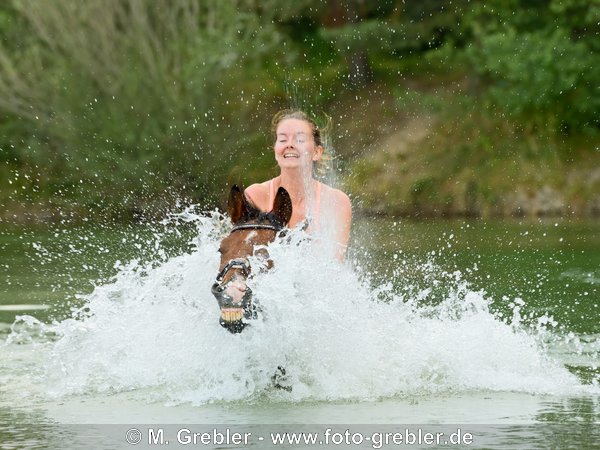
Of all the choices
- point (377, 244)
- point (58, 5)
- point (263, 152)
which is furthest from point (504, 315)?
point (58, 5)

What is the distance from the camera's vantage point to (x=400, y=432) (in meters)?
7.69

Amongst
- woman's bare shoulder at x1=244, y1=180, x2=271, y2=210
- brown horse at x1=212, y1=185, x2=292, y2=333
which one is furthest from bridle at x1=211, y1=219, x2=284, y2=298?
woman's bare shoulder at x1=244, y1=180, x2=271, y2=210

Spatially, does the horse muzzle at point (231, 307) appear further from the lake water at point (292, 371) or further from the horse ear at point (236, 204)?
the horse ear at point (236, 204)

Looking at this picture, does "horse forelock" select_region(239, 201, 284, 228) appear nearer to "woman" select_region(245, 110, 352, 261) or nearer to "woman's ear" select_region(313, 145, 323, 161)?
"woman" select_region(245, 110, 352, 261)

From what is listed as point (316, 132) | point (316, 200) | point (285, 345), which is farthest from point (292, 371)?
point (316, 132)

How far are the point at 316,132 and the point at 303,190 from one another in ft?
1.50

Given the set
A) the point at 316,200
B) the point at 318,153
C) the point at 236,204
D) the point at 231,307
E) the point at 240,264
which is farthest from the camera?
the point at 318,153

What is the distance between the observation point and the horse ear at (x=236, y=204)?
27.4 ft

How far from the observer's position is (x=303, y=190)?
920cm

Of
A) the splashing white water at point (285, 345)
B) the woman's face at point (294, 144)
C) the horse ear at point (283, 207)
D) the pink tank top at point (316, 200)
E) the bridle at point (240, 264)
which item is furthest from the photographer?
the woman's face at point (294, 144)

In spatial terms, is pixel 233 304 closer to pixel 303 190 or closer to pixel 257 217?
pixel 257 217

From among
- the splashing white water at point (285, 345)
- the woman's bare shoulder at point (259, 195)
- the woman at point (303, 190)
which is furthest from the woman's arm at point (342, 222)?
the woman's bare shoulder at point (259, 195)

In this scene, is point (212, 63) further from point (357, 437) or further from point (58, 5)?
point (357, 437)

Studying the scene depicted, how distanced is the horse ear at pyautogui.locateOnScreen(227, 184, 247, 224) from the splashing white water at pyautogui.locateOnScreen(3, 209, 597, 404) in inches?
12.1
